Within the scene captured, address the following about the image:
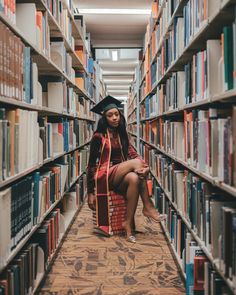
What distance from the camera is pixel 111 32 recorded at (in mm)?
7043

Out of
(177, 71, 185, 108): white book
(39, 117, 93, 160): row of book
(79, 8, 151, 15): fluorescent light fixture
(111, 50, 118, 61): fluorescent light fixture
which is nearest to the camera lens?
(39, 117, 93, 160): row of book

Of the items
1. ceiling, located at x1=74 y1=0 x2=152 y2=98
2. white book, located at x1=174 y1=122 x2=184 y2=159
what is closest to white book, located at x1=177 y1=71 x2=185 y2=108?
white book, located at x1=174 y1=122 x2=184 y2=159

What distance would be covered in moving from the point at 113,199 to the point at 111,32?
4363 millimetres

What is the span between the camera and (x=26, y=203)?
2006 mm

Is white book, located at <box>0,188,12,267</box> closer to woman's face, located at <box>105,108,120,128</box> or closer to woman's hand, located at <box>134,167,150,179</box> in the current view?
woman's hand, located at <box>134,167,150,179</box>

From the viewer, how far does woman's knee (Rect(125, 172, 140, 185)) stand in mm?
3465

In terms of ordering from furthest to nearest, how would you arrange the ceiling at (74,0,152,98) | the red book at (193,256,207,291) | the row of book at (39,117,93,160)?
the ceiling at (74,0,152,98) → the row of book at (39,117,93,160) → the red book at (193,256,207,291)

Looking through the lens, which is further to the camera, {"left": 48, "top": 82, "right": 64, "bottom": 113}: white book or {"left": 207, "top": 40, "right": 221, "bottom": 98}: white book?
{"left": 48, "top": 82, "right": 64, "bottom": 113}: white book

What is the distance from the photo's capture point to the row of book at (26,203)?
5.33 ft

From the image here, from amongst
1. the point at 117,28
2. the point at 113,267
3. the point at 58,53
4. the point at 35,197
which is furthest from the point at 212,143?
the point at 117,28

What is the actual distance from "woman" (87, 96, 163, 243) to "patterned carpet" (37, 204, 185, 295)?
7.8 inches

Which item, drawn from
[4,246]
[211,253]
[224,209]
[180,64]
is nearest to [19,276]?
[4,246]

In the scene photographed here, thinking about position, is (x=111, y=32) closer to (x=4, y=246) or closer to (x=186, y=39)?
(x=186, y=39)

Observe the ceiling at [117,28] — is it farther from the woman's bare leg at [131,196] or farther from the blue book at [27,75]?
the blue book at [27,75]
